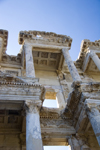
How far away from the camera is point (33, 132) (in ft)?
22.6

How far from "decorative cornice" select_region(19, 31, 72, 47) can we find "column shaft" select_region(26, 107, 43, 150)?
9062 mm

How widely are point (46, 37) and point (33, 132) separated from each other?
11341 millimetres

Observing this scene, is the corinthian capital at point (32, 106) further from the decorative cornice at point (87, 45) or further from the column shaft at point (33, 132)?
the decorative cornice at point (87, 45)

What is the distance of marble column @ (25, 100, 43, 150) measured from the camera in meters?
6.47

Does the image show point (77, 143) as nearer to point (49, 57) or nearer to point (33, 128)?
point (33, 128)

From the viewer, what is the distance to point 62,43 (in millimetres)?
15562

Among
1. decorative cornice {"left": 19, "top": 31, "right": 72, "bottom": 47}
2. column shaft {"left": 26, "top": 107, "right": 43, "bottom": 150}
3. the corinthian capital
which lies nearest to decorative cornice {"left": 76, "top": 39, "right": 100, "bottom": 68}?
decorative cornice {"left": 19, "top": 31, "right": 72, "bottom": 47}

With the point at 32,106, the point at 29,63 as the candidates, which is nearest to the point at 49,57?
the point at 29,63

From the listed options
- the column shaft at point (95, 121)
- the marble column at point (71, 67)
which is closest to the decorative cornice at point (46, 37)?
the marble column at point (71, 67)

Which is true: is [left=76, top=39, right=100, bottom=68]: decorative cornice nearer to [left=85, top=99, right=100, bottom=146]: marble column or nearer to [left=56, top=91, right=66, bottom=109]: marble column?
[left=56, top=91, right=66, bottom=109]: marble column

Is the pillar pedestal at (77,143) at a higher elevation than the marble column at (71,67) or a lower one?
lower

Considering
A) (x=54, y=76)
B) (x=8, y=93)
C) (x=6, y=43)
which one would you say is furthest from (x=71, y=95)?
(x=6, y=43)

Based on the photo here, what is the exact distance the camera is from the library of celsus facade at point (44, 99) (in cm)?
825

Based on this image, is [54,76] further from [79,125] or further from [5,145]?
[5,145]
